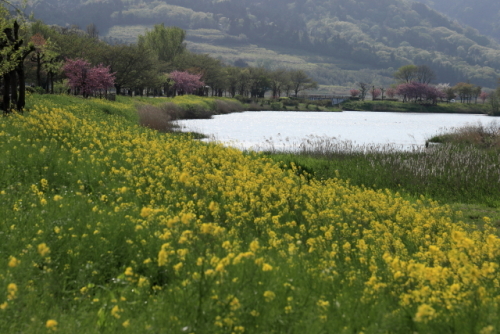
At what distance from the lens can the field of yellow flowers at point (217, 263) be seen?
18.2 ft

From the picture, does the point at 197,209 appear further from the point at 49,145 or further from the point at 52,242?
the point at 49,145

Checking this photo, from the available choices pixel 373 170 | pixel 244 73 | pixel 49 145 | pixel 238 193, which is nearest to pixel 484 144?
pixel 373 170

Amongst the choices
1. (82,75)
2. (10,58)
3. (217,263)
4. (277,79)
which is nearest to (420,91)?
(277,79)

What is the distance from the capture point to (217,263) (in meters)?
5.73

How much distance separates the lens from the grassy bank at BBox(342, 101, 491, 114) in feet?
510

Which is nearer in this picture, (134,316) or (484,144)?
(134,316)

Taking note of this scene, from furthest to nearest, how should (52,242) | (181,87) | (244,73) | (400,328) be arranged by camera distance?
(244,73) → (181,87) → (52,242) → (400,328)

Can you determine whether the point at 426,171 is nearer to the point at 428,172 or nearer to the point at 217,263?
the point at 428,172

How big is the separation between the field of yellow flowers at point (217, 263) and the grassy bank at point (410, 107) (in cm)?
14864

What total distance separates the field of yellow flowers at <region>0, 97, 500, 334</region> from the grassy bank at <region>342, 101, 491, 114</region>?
149 m

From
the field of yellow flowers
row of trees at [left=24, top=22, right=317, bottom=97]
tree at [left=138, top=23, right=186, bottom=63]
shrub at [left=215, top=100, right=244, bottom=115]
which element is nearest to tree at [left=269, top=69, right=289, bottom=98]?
row of trees at [left=24, top=22, right=317, bottom=97]

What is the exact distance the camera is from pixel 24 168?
1393cm

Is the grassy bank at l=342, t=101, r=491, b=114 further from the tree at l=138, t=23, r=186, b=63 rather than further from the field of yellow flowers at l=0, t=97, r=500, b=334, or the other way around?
the field of yellow flowers at l=0, t=97, r=500, b=334

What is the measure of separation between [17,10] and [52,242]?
72.2 ft
